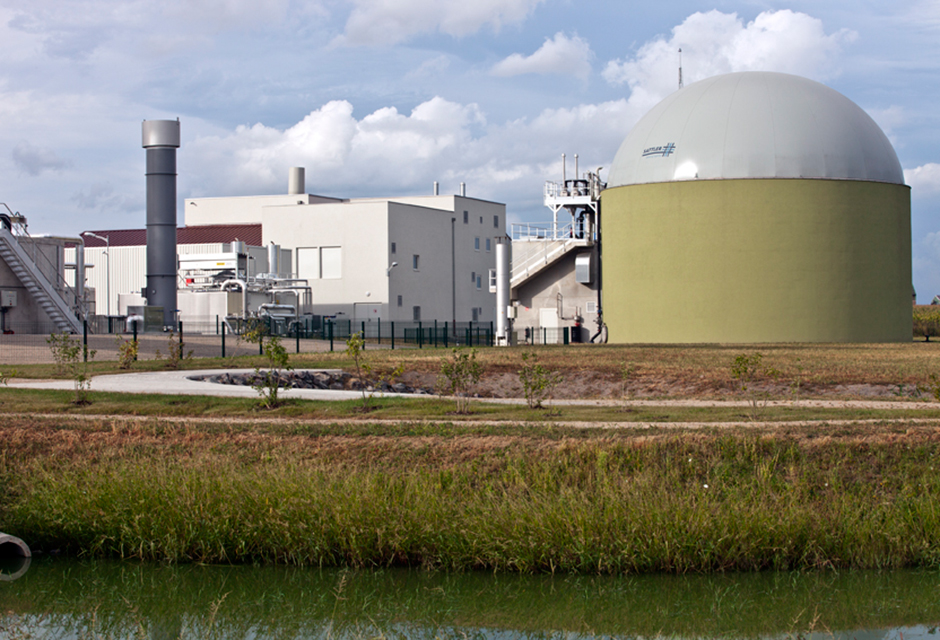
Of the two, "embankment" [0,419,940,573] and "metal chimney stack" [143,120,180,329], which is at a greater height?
"metal chimney stack" [143,120,180,329]

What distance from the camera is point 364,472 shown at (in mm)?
13461

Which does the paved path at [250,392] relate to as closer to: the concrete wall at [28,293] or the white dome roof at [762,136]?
the concrete wall at [28,293]

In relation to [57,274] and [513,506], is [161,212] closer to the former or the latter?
[57,274]

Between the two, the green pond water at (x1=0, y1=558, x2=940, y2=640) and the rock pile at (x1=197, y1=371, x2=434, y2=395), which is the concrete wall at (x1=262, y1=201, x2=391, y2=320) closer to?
the rock pile at (x1=197, y1=371, x2=434, y2=395)

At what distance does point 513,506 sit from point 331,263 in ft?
193

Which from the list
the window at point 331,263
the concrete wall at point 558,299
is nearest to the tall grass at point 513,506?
the concrete wall at point 558,299

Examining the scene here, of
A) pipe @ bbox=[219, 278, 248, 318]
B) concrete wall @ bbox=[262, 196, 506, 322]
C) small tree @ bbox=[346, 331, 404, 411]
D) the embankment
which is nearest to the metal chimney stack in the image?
pipe @ bbox=[219, 278, 248, 318]

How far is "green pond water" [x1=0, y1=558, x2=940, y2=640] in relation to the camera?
32.7ft

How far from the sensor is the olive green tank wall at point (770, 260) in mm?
41906

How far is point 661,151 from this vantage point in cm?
4391

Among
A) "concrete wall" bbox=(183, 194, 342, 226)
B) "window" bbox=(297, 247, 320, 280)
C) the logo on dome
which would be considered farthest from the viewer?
"concrete wall" bbox=(183, 194, 342, 226)

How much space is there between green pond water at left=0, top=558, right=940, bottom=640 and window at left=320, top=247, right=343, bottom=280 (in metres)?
57.5

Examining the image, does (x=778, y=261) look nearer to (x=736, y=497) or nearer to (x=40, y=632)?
(x=736, y=497)

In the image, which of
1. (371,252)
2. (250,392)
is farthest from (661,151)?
(371,252)
